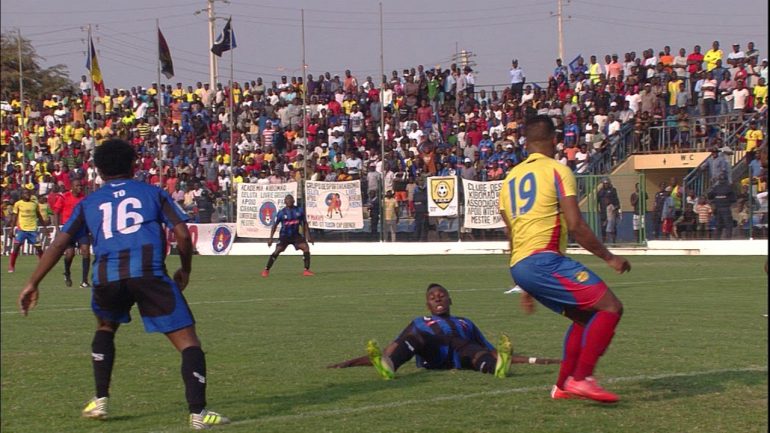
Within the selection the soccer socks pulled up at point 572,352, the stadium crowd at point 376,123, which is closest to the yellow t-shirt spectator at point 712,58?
the stadium crowd at point 376,123

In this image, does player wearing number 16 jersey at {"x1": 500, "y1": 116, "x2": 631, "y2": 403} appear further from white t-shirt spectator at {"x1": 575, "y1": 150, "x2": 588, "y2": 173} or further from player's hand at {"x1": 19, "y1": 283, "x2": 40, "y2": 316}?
white t-shirt spectator at {"x1": 575, "y1": 150, "x2": 588, "y2": 173}

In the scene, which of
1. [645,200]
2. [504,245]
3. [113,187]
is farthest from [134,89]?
[113,187]

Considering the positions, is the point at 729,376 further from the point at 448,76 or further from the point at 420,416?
the point at 448,76

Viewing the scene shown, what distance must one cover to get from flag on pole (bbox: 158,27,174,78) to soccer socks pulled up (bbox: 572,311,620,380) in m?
33.8

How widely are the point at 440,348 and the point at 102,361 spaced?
9.91 ft

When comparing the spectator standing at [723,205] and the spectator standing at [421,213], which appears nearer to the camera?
the spectator standing at [723,205]

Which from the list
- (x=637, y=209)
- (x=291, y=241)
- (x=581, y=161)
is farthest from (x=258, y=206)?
(x=637, y=209)

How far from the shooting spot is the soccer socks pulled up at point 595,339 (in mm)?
7500

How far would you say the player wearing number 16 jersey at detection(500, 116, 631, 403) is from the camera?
24.5 feet

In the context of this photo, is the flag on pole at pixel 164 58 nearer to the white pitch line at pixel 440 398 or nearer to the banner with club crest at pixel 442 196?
the banner with club crest at pixel 442 196

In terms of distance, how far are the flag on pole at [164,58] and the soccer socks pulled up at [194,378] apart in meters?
33.7

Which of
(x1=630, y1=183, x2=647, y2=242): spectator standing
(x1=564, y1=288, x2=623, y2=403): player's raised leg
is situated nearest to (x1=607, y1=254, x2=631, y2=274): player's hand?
(x1=564, y1=288, x2=623, y2=403): player's raised leg

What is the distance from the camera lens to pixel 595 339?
296 inches

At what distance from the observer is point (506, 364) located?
9.02 m
